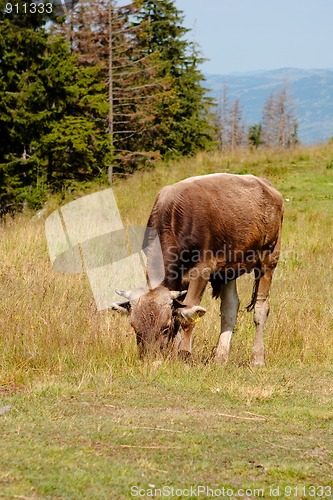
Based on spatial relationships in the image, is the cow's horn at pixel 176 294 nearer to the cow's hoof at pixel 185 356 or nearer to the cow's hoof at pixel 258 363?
the cow's hoof at pixel 185 356

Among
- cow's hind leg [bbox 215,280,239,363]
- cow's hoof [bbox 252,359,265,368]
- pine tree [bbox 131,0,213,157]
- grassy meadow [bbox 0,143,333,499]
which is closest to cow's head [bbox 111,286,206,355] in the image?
grassy meadow [bbox 0,143,333,499]

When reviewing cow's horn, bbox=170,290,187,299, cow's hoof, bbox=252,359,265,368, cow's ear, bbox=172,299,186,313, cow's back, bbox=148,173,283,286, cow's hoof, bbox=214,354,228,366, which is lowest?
cow's hoof, bbox=252,359,265,368

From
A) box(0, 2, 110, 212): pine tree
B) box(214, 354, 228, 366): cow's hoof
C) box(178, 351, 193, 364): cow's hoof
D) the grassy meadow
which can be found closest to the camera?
the grassy meadow

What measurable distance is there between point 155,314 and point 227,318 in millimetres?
1844

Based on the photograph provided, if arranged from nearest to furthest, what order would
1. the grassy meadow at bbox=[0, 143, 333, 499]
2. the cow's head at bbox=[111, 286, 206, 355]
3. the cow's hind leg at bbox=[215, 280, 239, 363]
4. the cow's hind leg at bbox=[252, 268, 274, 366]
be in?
1. the grassy meadow at bbox=[0, 143, 333, 499]
2. the cow's head at bbox=[111, 286, 206, 355]
3. the cow's hind leg at bbox=[215, 280, 239, 363]
4. the cow's hind leg at bbox=[252, 268, 274, 366]

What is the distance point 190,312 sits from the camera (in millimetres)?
8016

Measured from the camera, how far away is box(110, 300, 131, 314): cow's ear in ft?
26.4

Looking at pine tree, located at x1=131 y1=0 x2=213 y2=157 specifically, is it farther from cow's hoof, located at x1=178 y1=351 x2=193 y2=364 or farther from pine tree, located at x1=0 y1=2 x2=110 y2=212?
cow's hoof, located at x1=178 y1=351 x2=193 y2=364

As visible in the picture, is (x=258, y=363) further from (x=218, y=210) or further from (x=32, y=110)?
(x=32, y=110)

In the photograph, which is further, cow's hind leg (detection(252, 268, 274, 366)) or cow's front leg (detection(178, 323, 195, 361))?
cow's hind leg (detection(252, 268, 274, 366))

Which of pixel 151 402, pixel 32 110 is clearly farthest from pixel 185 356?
pixel 32 110

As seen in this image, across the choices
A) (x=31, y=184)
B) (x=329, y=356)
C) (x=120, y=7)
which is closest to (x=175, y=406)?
(x=329, y=356)

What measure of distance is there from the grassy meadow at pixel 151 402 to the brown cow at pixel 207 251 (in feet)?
1.39

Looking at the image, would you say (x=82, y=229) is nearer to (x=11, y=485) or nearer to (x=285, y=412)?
(x=285, y=412)
